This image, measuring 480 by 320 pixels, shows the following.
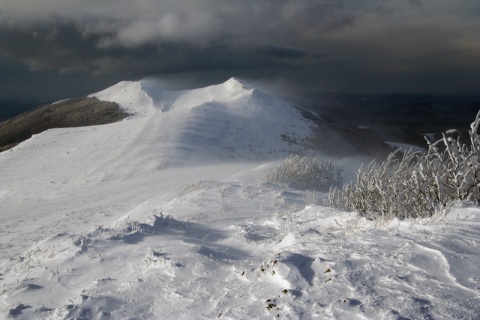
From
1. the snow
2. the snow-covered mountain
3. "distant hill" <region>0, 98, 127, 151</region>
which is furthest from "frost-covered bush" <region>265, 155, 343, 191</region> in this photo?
"distant hill" <region>0, 98, 127, 151</region>

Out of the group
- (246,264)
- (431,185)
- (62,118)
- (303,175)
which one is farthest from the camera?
(62,118)

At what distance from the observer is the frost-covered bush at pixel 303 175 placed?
13.4m

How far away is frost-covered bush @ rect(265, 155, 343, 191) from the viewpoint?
13352 millimetres

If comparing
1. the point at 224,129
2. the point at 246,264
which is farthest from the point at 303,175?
the point at 224,129

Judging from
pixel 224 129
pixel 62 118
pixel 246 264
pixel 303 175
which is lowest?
pixel 303 175

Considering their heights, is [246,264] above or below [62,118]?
below

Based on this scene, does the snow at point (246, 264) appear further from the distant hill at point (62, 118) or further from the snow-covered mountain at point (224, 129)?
the distant hill at point (62, 118)

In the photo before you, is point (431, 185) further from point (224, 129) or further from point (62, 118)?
point (62, 118)

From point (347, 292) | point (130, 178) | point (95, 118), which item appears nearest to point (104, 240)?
point (347, 292)

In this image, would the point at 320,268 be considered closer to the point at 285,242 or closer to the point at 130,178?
the point at 285,242

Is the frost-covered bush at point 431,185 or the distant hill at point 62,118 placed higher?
the distant hill at point 62,118

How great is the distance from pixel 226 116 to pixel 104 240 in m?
24.4

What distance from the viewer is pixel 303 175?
44.9 feet

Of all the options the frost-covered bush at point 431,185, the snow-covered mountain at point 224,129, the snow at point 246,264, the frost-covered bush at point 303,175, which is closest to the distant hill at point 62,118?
the snow-covered mountain at point 224,129
